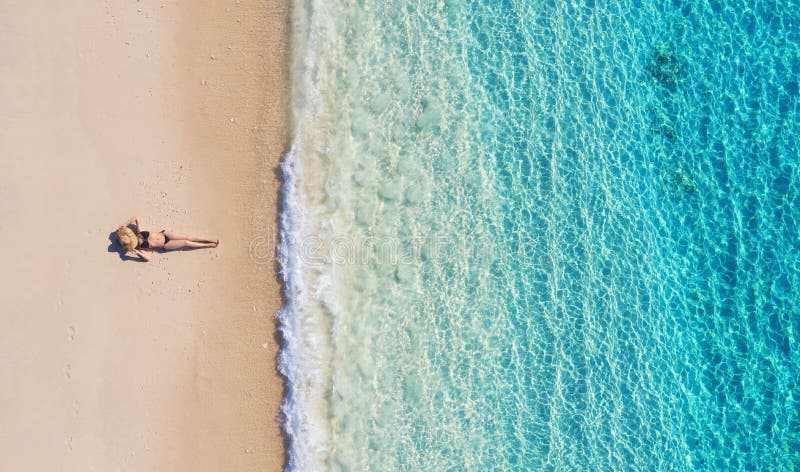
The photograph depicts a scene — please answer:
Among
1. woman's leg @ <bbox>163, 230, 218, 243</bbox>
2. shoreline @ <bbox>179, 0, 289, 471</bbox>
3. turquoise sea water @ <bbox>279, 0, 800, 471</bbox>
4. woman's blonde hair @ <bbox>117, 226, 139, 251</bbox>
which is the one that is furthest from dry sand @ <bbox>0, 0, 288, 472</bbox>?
turquoise sea water @ <bbox>279, 0, 800, 471</bbox>

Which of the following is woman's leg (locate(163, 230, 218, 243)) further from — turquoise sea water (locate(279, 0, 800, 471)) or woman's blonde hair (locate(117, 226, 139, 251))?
turquoise sea water (locate(279, 0, 800, 471))

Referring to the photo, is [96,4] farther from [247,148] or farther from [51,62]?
[247,148]

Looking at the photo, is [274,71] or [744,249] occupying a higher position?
[274,71]

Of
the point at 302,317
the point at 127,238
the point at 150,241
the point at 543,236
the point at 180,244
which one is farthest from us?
the point at 543,236

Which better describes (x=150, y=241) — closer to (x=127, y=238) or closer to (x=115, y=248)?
(x=127, y=238)

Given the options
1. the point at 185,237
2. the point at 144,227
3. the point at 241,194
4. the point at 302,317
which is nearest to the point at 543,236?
the point at 302,317

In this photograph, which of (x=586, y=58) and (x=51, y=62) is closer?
(x=51, y=62)

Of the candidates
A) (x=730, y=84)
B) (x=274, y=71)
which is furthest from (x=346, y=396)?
(x=730, y=84)
